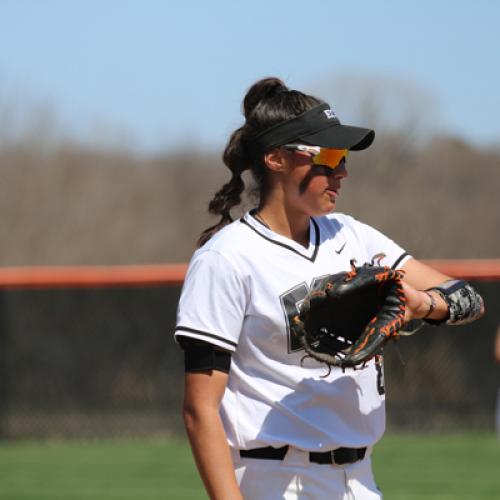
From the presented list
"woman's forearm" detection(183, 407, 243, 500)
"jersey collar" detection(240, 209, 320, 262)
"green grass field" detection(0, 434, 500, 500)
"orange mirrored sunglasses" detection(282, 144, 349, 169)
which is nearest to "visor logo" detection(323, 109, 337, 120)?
"orange mirrored sunglasses" detection(282, 144, 349, 169)

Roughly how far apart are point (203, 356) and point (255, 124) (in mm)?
650

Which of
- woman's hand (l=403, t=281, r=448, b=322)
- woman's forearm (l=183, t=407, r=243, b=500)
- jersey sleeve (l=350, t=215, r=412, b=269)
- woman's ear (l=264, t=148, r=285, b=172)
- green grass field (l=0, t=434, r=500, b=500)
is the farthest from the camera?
green grass field (l=0, t=434, r=500, b=500)

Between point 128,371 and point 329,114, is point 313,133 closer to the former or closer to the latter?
point 329,114

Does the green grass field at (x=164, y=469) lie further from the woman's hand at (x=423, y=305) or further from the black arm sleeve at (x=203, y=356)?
the black arm sleeve at (x=203, y=356)

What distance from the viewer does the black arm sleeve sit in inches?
108

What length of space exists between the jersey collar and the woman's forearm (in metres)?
0.47

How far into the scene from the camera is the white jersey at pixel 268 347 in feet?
9.08

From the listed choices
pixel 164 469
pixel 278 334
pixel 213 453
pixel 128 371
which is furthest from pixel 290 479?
pixel 128 371

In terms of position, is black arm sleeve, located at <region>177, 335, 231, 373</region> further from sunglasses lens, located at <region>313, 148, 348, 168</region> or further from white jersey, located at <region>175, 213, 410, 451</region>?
sunglasses lens, located at <region>313, 148, 348, 168</region>

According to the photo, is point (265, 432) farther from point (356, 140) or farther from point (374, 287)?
point (356, 140)

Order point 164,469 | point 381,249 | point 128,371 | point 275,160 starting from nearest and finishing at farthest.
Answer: point 275,160 → point 381,249 → point 164,469 → point 128,371

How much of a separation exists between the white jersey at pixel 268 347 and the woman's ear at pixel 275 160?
0.16 meters

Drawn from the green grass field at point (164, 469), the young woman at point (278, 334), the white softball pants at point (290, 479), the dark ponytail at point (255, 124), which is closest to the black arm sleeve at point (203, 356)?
the young woman at point (278, 334)

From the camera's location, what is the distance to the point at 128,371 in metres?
10.5
